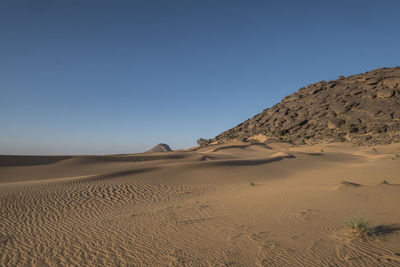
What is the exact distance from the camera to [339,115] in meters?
37.4

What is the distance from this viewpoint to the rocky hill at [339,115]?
31938 mm

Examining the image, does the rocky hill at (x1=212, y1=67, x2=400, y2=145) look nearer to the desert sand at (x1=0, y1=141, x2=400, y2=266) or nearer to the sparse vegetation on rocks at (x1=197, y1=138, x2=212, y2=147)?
the sparse vegetation on rocks at (x1=197, y1=138, x2=212, y2=147)

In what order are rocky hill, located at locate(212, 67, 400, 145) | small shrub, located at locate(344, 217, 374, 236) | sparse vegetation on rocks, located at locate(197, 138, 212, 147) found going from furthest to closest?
sparse vegetation on rocks, located at locate(197, 138, 212, 147)
rocky hill, located at locate(212, 67, 400, 145)
small shrub, located at locate(344, 217, 374, 236)

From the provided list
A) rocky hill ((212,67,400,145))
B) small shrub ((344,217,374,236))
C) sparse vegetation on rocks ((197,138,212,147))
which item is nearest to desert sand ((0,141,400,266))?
small shrub ((344,217,374,236))

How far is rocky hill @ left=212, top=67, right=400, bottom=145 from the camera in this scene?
31.9m

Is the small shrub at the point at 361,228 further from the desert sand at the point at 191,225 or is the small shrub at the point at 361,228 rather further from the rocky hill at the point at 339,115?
the rocky hill at the point at 339,115

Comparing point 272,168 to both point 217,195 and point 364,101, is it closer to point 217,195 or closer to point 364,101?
point 217,195

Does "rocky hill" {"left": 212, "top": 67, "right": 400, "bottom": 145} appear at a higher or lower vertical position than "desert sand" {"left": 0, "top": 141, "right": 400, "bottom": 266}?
higher

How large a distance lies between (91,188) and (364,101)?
43.1 m

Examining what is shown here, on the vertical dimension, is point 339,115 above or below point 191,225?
above

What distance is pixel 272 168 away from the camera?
14.5m

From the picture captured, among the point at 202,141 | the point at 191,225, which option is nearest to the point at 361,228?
the point at 191,225

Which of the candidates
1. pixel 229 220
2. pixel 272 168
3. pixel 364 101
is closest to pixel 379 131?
pixel 364 101

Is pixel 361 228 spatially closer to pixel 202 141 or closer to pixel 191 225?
pixel 191 225
